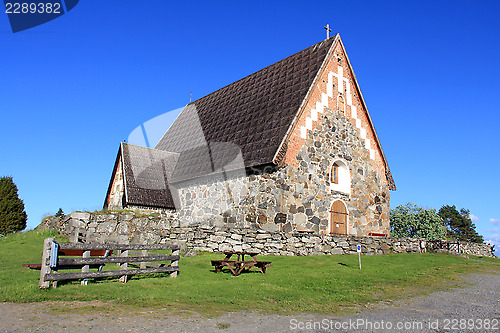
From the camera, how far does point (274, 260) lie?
49.3ft

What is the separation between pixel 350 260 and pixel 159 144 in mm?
19238

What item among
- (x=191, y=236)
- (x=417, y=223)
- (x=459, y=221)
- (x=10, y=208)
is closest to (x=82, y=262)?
(x=191, y=236)

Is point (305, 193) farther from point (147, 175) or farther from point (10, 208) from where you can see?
point (10, 208)

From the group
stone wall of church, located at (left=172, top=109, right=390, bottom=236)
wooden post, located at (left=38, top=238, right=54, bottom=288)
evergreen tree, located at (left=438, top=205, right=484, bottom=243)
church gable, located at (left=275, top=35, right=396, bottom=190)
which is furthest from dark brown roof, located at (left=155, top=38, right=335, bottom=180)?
evergreen tree, located at (left=438, top=205, right=484, bottom=243)

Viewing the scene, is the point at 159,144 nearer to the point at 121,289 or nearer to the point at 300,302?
the point at 121,289

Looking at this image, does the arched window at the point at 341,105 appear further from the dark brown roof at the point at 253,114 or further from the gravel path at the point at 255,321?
the gravel path at the point at 255,321

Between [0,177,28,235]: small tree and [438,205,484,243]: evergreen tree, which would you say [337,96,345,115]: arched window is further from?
[438,205,484,243]: evergreen tree

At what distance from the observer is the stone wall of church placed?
1727cm

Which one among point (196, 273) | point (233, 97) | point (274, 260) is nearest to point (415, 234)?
point (233, 97)

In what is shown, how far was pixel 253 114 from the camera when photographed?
20875 millimetres

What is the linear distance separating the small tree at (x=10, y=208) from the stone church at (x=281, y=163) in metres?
5.31

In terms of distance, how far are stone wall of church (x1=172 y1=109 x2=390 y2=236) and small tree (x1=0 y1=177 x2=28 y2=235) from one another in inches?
404

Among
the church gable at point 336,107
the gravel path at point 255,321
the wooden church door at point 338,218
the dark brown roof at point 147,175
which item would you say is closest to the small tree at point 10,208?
the dark brown roof at point 147,175

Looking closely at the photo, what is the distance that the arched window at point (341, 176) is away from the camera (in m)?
20.2
